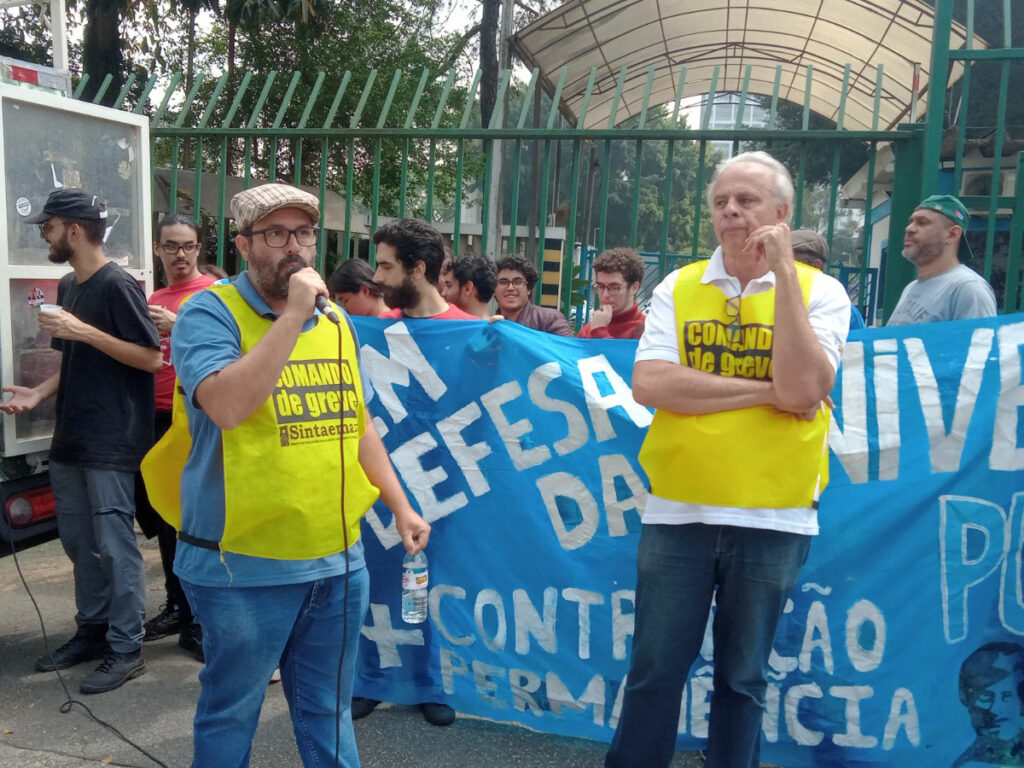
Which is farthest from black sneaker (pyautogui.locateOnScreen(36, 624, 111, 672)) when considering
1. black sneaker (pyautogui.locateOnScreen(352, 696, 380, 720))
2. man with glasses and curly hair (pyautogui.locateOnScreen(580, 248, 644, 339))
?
man with glasses and curly hair (pyautogui.locateOnScreen(580, 248, 644, 339))

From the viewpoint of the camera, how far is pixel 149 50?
1939cm

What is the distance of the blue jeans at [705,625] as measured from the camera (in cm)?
237

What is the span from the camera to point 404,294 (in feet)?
12.0

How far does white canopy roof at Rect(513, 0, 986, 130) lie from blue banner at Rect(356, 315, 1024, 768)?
11.8ft

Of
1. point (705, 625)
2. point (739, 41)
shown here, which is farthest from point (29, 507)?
point (739, 41)

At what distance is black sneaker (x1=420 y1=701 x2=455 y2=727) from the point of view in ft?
11.3

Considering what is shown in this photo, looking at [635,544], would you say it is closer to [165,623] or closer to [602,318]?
[602,318]

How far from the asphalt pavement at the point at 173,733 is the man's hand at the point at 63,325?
1.44 meters

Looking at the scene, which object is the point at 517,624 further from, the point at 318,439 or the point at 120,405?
the point at 120,405

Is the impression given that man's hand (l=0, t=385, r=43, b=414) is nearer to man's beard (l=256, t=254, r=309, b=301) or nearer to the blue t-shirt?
the blue t-shirt

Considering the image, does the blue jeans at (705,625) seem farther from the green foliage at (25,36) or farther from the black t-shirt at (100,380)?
the green foliage at (25,36)

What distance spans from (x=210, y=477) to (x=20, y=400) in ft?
6.73

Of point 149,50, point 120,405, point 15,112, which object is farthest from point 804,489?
point 149,50

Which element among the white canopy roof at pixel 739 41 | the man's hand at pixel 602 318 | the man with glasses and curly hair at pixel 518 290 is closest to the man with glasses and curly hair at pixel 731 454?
the man's hand at pixel 602 318
